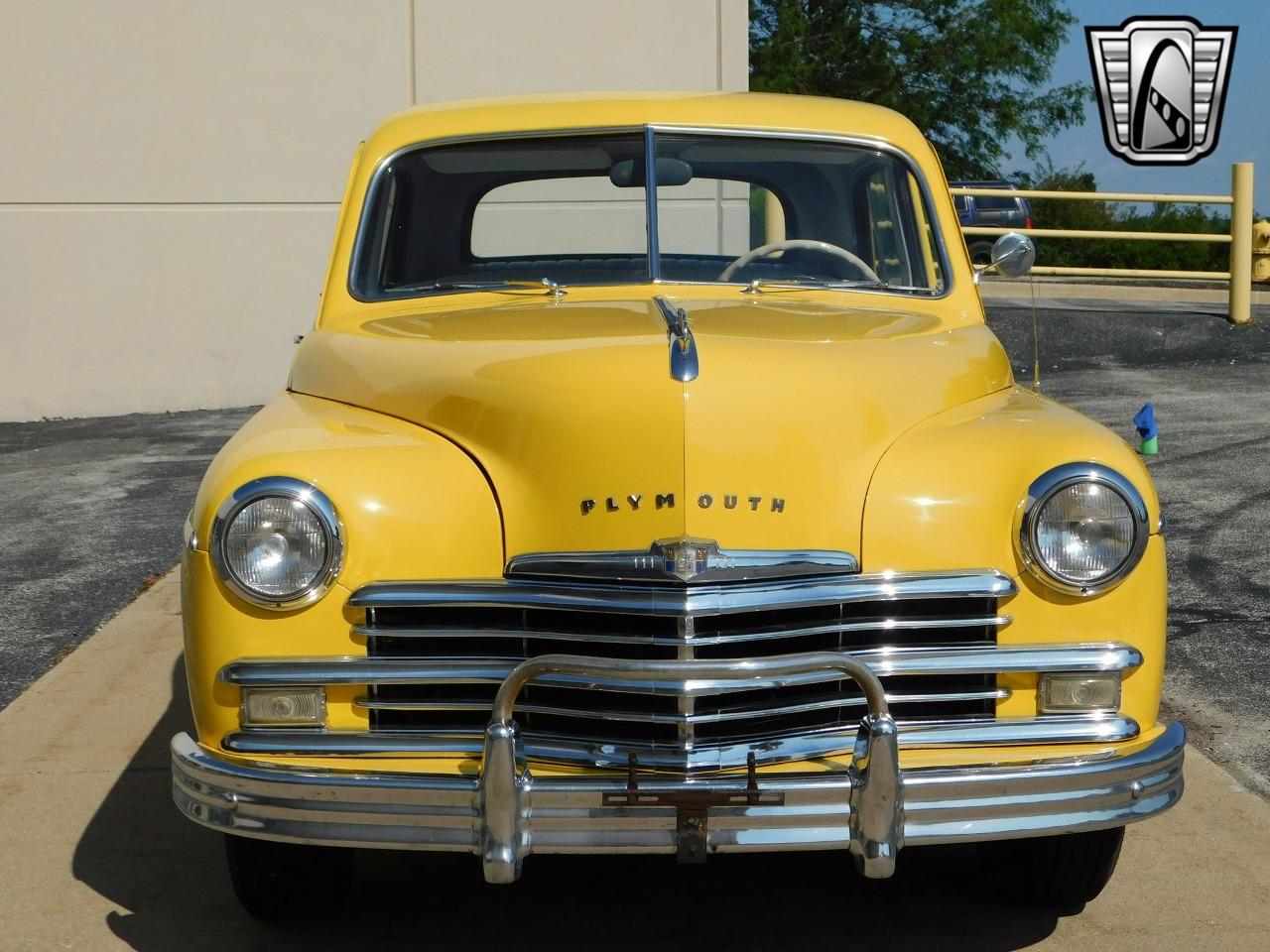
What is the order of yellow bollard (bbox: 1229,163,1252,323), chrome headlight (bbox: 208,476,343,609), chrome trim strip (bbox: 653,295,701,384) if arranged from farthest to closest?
yellow bollard (bbox: 1229,163,1252,323) < chrome trim strip (bbox: 653,295,701,384) < chrome headlight (bbox: 208,476,343,609)

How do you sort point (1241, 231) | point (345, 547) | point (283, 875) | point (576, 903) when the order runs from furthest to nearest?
point (1241, 231) < point (576, 903) < point (283, 875) < point (345, 547)

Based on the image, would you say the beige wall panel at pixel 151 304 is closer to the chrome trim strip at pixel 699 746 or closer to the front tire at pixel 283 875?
the front tire at pixel 283 875

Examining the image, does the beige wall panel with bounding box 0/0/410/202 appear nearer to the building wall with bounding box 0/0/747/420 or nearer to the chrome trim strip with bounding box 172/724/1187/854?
the building wall with bounding box 0/0/747/420

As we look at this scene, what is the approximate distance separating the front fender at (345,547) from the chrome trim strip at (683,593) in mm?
52

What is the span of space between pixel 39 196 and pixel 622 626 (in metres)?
10.3

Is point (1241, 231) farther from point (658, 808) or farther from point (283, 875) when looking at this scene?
point (658, 808)

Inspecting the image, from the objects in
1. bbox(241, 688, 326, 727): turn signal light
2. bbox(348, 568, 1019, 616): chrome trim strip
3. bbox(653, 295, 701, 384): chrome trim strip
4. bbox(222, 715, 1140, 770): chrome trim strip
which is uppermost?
bbox(653, 295, 701, 384): chrome trim strip

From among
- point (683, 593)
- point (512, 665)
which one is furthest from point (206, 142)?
point (683, 593)

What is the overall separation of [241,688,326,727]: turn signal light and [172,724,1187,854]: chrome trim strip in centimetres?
10

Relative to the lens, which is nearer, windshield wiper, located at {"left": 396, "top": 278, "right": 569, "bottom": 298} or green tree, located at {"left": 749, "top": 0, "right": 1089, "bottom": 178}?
windshield wiper, located at {"left": 396, "top": 278, "right": 569, "bottom": 298}

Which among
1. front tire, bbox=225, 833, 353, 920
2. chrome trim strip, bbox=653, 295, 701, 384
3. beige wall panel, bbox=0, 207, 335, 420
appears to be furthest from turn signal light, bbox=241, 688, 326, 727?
beige wall panel, bbox=0, 207, 335, 420

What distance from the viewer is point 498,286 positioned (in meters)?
4.16

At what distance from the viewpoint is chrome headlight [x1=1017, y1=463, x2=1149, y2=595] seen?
3014 millimetres

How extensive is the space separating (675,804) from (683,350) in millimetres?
933
